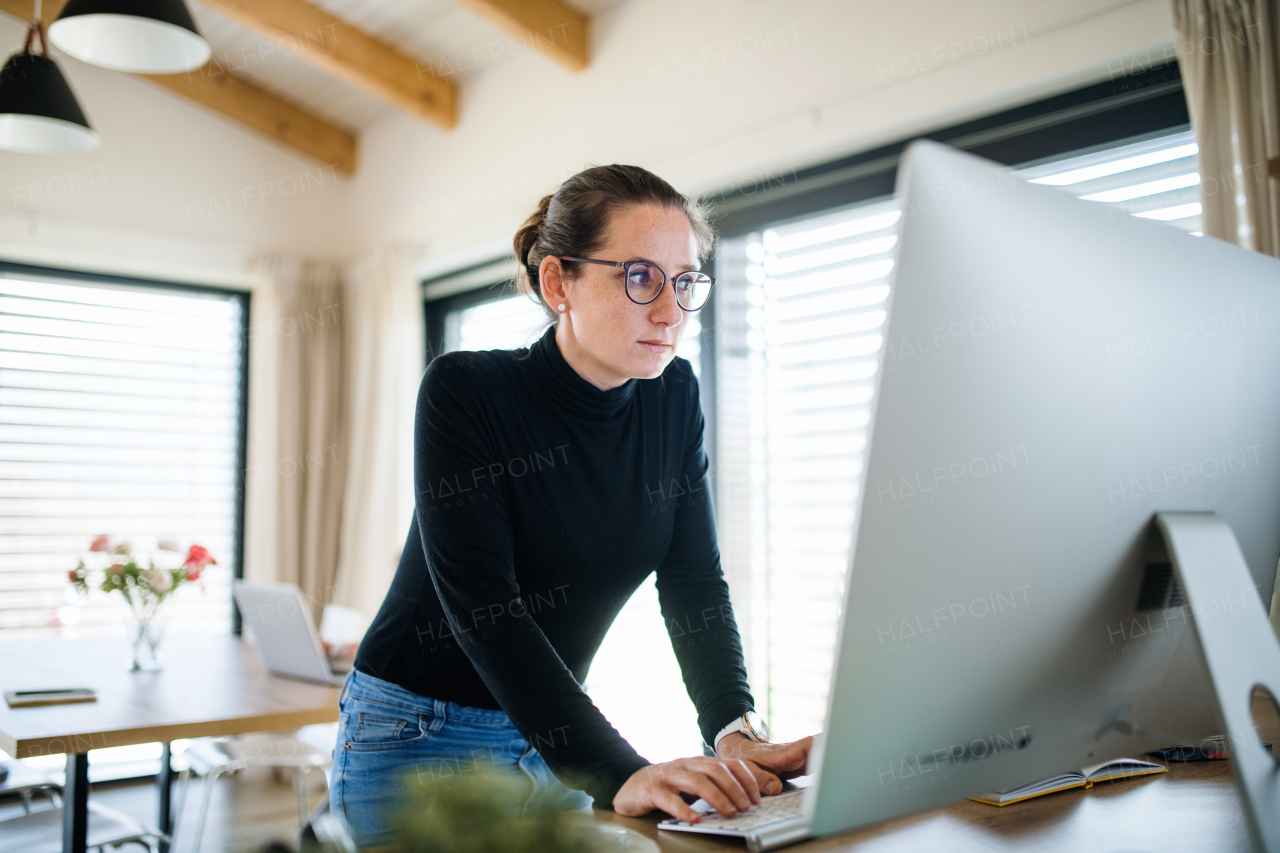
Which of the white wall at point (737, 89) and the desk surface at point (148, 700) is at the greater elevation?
the white wall at point (737, 89)

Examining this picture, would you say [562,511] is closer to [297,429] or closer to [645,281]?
[645,281]

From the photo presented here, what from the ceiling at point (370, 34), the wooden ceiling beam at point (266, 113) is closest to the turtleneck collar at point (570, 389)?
the ceiling at point (370, 34)

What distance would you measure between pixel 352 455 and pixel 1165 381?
4.43m

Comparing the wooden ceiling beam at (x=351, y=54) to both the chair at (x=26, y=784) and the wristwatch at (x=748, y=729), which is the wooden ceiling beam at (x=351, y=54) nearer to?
the chair at (x=26, y=784)

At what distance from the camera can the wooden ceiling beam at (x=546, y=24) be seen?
134 inches

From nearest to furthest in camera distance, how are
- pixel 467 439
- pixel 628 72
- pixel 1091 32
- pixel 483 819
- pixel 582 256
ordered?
pixel 483 819 → pixel 467 439 → pixel 582 256 → pixel 1091 32 → pixel 628 72

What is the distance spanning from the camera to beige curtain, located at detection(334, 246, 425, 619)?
177 inches

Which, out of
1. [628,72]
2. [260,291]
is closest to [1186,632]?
[628,72]

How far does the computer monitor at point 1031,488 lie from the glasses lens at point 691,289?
647 millimetres

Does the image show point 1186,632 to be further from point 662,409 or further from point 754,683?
point 754,683

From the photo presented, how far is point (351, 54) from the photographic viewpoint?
400cm

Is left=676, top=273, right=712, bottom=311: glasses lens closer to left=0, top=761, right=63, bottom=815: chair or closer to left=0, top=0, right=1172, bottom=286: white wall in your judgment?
left=0, top=0, right=1172, bottom=286: white wall

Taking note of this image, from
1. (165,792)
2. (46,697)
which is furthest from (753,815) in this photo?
(165,792)

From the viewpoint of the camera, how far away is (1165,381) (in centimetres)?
71
